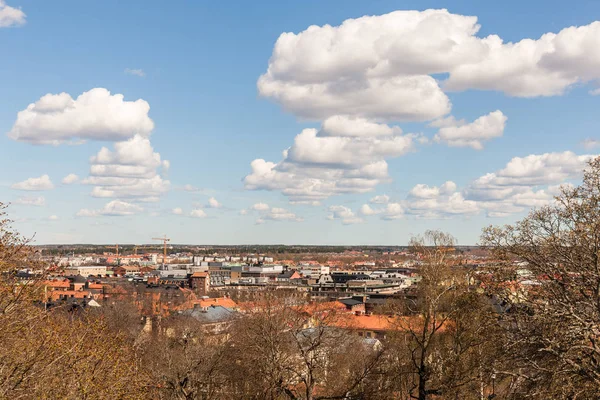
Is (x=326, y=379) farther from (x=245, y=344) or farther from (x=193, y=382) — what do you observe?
(x=193, y=382)

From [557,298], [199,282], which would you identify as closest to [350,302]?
[199,282]

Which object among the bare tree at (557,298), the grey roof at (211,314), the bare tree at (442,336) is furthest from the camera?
the grey roof at (211,314)

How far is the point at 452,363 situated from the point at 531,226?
14251 millimetres

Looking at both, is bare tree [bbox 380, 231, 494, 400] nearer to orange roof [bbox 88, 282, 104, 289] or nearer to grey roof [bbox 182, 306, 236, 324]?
grey roof [bbox 182, 306, 236, 324]

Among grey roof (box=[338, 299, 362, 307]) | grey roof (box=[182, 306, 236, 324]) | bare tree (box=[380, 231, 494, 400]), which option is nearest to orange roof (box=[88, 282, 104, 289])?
grey roof (box=[338, 299, 362, 307])

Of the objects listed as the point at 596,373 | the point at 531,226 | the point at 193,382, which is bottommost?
the point at 193,382

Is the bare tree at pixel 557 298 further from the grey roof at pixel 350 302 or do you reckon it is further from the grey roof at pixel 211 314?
the grey roof at pixel 350 302

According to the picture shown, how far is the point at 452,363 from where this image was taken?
105 feet

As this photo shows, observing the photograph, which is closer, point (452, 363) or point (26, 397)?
point (26, 397)

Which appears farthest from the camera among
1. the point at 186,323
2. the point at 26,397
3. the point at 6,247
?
the point at 186,323

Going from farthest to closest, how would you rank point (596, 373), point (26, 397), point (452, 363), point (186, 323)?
point (186, 323)
point (452, 363)
point (26, 397)
point (596, 373)

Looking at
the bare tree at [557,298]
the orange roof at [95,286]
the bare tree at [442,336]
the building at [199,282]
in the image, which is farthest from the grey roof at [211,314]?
the building at [199,282]

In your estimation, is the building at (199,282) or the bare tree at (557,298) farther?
the building at (199,282)

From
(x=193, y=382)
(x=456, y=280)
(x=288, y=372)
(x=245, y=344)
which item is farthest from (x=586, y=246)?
(x=193, y=382)
